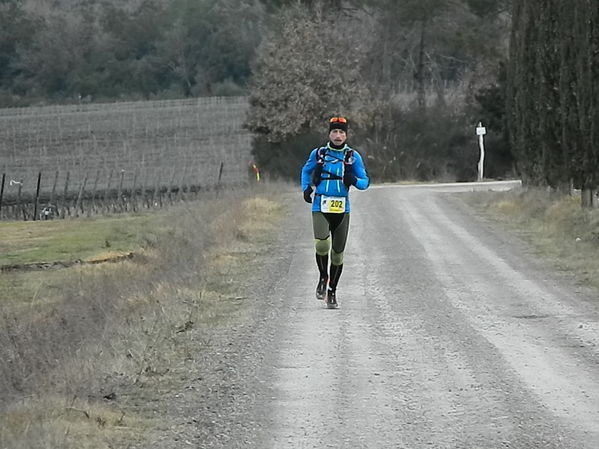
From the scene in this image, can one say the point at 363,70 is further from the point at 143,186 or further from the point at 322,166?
the point at 322,166

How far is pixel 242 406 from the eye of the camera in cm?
800

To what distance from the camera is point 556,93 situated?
25.4 metres

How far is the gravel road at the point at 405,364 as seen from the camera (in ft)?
24.1

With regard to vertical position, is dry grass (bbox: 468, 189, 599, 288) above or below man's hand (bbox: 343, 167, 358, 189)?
below

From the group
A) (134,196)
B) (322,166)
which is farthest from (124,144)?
(322,166)

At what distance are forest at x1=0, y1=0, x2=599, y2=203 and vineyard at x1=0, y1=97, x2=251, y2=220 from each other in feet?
12.8

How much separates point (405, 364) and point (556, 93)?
17.3m

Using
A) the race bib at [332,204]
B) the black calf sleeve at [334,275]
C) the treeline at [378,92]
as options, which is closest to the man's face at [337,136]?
the race bib at [332,204]

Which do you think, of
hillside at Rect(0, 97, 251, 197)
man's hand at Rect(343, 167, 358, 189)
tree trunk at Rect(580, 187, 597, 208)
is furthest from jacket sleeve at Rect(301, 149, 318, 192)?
hillside at Rect(0, 97, 251, 197)

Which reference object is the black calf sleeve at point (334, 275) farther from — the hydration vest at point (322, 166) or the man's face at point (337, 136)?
the man's face at point (337, 136)

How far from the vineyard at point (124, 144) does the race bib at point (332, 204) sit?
42.3 m

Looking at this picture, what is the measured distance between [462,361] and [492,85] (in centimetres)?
4273

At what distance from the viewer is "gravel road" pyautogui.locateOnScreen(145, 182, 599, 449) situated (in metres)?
7.34

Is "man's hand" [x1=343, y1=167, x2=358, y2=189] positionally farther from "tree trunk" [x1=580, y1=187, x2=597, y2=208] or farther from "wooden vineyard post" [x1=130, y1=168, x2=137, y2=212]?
"wooden vineyard post" [x1=130, y1=168, x2=137, y2=212]
